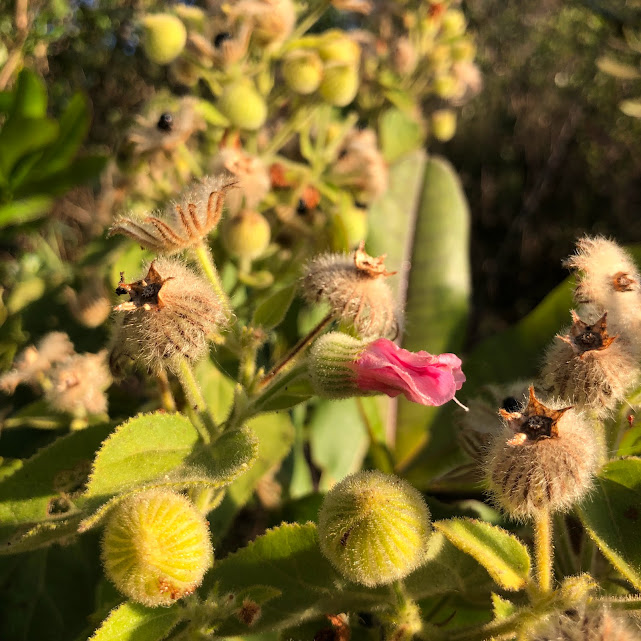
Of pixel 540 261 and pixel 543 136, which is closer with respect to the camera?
pixel 540 261

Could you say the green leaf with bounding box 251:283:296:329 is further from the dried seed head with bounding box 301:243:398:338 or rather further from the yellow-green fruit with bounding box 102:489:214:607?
the yellow-green fruit with bounding box 102:489:214:607

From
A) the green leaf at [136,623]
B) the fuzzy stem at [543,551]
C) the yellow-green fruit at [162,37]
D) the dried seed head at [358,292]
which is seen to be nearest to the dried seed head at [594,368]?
the fuzzy stem at [543,551]

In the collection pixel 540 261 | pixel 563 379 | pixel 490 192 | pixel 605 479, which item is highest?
pixel 563 379

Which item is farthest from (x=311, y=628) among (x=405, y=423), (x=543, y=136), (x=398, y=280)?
(x=543, y=136)

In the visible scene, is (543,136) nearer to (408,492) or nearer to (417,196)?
(417,196)

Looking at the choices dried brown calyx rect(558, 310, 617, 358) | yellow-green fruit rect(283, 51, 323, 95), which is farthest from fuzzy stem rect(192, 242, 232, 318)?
yellow-green fruit rect(283, 51, 323, 95)

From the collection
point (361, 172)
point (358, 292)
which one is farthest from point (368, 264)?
point (361, 172)

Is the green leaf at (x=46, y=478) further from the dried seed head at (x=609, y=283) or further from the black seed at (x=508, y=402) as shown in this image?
the dried seed head at (x=609, y=283)
